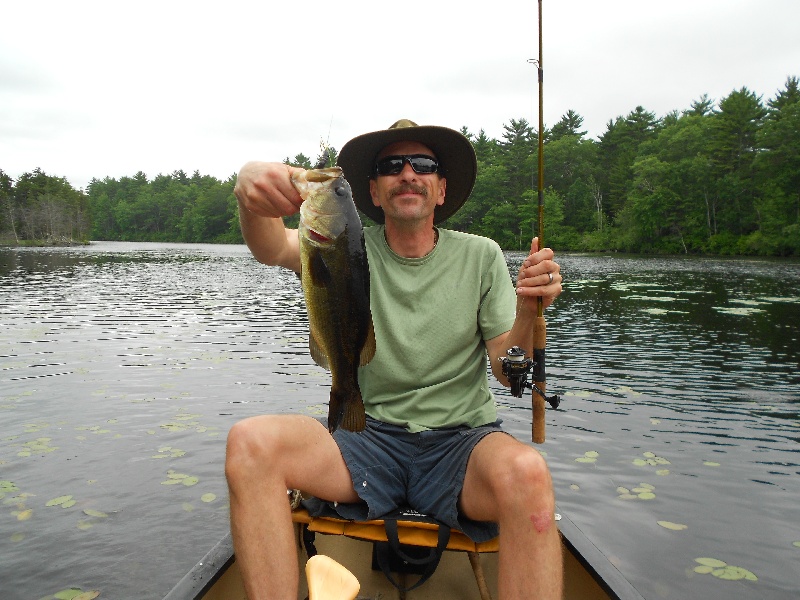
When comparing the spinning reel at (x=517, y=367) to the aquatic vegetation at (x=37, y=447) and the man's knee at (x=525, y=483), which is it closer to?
the man's knee at (x=525, y=483)

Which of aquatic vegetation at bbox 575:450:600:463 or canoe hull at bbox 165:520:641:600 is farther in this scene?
aquatic vegetation at bbox 575:450:600:463

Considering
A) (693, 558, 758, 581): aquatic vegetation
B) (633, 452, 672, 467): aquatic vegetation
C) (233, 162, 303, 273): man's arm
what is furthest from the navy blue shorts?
(633, 452, 672, 467): aquatic vegetation

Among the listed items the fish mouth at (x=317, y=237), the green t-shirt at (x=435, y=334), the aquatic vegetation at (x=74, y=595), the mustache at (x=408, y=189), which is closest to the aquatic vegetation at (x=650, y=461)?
the green t-shirt at (x=435, y=334)

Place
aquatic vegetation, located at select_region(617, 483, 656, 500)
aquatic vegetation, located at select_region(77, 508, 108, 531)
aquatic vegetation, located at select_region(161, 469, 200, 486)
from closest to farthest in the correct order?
aquatic vegetation, located at select_region(77, 508, 108, 531), aquatic vegetation, located at select_region(617, 483, 656, 500), aquatic vegetation, located at select_region(161, 469, 200, 486)

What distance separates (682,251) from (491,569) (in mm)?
64710

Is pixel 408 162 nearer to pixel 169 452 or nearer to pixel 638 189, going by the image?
pixel 169 452

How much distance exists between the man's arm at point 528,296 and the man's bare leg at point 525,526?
0.70 metres

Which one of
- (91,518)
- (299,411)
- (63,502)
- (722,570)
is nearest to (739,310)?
(299,411)

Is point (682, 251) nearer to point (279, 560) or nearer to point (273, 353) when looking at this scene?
point (273, 353)

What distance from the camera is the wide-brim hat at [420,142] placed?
336cm

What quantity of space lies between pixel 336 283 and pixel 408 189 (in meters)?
0.98

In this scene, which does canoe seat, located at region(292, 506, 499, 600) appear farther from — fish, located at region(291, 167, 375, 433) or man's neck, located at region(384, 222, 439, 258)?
man's neck, located at region(384, 222, 439, 258)

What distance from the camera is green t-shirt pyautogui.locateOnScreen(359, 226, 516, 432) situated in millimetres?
3217

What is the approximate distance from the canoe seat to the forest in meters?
28.1
